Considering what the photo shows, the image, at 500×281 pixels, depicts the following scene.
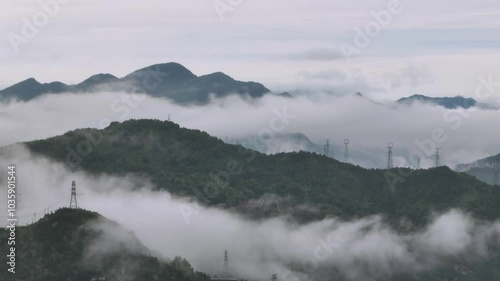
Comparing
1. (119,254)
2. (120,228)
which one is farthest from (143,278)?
(120,228)

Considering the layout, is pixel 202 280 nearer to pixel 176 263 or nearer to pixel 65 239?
pixel 176 263

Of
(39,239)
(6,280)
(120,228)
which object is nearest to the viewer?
(6,280)

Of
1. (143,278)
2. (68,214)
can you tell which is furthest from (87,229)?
(143,278)

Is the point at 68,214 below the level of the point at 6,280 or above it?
above

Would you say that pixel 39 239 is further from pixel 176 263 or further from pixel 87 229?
pixel 176 263

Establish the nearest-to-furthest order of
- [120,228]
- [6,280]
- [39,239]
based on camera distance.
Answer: [6,280] → [39,239] → [120,228]

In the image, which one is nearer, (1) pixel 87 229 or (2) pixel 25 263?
(2) pixel 25 263
